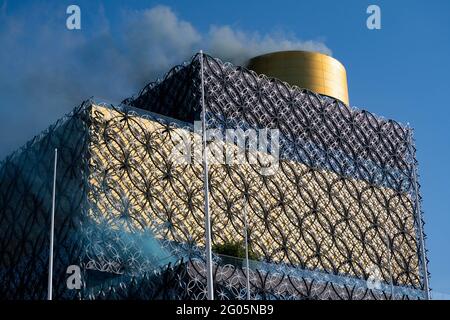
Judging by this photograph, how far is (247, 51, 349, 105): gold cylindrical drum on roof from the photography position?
7800 cm

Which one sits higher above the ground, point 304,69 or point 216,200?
point 304,69

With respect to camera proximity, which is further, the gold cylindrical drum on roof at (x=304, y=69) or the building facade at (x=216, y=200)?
A: the gold cylindrical drum on roof at (x=304, y=69)

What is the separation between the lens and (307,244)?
204ft

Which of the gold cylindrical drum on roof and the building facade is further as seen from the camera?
the gold cylindrical drum on roof

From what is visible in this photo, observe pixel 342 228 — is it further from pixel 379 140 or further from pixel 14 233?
pixel 14 233

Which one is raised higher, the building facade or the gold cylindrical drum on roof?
the gold cylindrical drum on roof

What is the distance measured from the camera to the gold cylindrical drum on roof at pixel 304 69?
256 ft

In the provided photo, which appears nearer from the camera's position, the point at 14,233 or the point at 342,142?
the point at 14,233

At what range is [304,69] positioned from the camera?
7844 centimetres

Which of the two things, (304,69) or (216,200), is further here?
(304,69)

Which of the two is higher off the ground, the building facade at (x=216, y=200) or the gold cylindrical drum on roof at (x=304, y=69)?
the gold cylindrical drum on roof at (x=304, y=69)

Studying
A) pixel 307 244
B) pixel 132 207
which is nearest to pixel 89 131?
pixel 132 207
